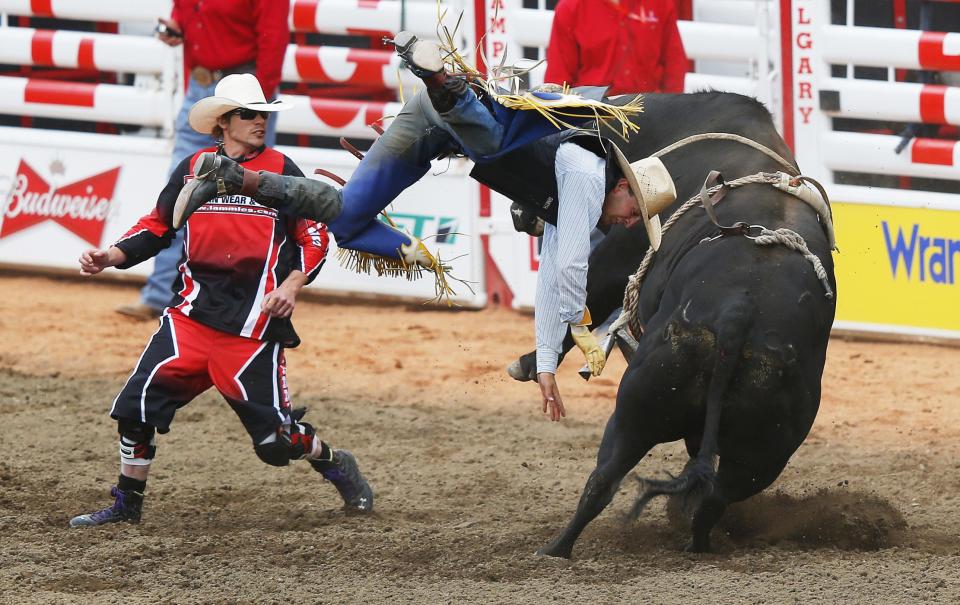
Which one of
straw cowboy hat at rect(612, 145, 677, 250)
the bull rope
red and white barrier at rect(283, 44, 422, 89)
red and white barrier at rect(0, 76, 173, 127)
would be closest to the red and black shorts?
the bull rope

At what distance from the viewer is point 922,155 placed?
7852mm

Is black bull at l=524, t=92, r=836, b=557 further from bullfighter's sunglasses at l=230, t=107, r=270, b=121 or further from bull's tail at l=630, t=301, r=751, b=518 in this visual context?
bullfighter's sunglasses at l=230, t=107, r=270, b=121

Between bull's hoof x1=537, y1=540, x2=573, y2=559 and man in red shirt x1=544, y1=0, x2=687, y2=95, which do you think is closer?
bull's hoof x1=537, y1=540, x2=573, y2=559

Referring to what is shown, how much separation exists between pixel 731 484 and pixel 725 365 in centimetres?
44

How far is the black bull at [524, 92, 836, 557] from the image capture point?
4250 mm

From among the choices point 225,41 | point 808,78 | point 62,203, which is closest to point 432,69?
point 225,41

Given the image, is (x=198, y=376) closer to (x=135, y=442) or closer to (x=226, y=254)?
(x=135, y=442)

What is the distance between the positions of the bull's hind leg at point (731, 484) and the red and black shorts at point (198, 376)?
4.82ft

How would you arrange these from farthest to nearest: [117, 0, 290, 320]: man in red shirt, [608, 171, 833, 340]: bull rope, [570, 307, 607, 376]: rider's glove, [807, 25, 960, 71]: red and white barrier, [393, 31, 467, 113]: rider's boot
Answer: [117, 0, 290, 320]: man in red shirt < [807, 25, 960, 71]: red and white barrier < [608, 171, 833, 340]: bull rope < [570, 307, 607, 376]: rider's glove < [393, 31, 467, 113]: rider's boot

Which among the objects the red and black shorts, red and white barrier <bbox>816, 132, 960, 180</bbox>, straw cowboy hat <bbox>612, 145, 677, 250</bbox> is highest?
straw cowboy hat <bbox>612, 145, 677, 250</bbox>

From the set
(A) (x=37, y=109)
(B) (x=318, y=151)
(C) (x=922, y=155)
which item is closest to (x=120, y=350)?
(B) (x=318, y=151)

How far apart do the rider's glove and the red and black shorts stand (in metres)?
1.10

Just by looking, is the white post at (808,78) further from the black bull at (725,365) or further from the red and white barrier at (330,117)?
the black bull at (725,365)

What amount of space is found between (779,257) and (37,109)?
6.62m
